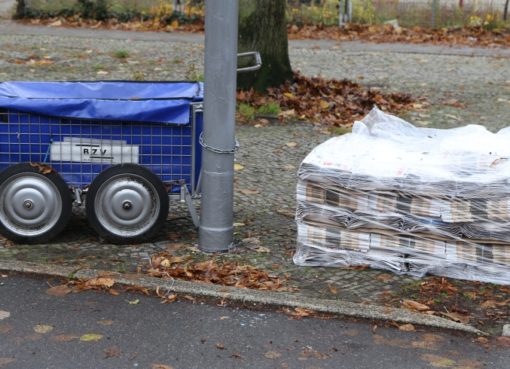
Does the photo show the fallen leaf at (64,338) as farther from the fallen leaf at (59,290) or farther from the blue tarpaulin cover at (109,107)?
the blue tarpaulin cover at (109,107)

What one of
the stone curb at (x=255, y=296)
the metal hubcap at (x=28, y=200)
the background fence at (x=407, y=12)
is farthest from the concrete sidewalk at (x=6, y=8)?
the stone curb at (x=255, y=296)

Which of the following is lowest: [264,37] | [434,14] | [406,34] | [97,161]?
[97,161]

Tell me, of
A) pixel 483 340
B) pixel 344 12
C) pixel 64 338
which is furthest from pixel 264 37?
pixel 344 12

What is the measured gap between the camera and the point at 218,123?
587 cm

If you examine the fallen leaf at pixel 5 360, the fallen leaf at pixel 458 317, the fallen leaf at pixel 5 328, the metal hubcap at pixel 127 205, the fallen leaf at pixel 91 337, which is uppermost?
the metal hubcap at pixel 127 205

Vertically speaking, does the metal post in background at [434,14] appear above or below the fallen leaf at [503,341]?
above

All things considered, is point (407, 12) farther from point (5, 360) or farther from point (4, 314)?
point (5, 360)

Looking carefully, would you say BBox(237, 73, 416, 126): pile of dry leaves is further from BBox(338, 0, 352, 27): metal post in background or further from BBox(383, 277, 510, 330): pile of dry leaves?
BBox(338, 0, 352, 27): metal post in background

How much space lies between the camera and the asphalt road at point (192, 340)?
4547mm

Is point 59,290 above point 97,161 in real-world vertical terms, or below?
below

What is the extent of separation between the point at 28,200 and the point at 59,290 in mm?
825

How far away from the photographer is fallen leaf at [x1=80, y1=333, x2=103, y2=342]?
4738mm

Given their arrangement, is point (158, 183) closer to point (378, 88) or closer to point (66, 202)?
point (66, 202)

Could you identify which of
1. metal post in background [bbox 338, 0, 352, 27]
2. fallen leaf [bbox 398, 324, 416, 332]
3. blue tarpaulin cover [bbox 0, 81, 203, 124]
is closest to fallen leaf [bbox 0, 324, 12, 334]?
blue tarpaulin cover [bbox 0, 81, 203, 124]
